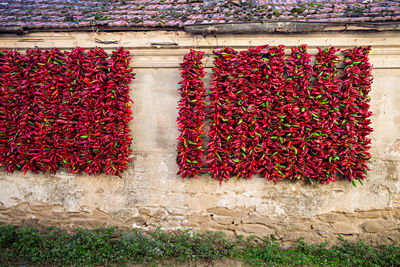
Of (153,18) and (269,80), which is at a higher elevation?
(153,18)

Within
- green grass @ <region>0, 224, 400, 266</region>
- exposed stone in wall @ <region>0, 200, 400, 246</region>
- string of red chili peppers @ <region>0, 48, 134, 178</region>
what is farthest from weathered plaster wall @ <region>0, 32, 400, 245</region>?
string of red chili peppers @ <region>0, 48, 134, 178</region>

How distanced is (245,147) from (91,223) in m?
2.87

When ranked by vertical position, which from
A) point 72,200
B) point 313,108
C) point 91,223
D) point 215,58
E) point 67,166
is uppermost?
point 215,58

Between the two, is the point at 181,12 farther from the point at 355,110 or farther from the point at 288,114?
the point at 355,110

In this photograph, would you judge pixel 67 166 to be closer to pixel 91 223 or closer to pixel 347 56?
pixel 91 223

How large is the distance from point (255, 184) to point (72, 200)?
306 centimetres

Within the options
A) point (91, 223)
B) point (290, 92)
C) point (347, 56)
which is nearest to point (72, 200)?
point (91, 223)

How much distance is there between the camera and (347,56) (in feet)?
12.0

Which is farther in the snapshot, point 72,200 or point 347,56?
point 72,200

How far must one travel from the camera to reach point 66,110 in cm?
374

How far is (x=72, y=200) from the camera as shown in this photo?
13.1 ft

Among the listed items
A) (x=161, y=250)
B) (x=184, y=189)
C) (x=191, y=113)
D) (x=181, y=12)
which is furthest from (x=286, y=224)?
(x=181, y=12)

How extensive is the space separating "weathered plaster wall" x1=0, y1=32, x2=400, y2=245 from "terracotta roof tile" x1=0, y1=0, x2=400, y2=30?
0.22 meters

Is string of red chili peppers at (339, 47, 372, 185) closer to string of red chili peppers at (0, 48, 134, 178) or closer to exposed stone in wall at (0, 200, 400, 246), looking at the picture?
exposed stone in wall at (0, 200, 400, 246)
